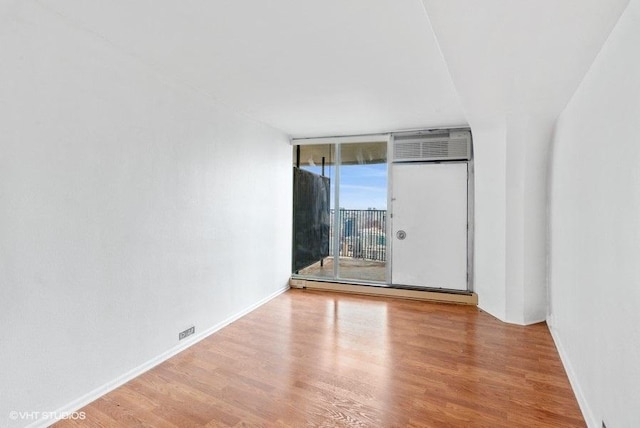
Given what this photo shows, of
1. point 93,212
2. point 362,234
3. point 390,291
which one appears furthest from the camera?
point 362,234

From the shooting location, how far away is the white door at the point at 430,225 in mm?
4246

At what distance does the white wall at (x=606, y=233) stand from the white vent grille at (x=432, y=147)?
1.67 meters

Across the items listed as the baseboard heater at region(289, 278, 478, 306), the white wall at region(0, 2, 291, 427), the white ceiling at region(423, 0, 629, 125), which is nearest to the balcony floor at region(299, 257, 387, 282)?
the baseboard heater at region(289, 278, 478, 306)

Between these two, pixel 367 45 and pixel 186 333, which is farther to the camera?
pixel 186 333

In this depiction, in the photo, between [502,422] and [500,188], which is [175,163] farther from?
[500,188]

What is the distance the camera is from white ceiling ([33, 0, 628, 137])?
1557mm

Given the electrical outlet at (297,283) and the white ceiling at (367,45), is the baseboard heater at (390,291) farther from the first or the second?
the white ceiling at (367,45)

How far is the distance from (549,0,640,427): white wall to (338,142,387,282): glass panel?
252 cm

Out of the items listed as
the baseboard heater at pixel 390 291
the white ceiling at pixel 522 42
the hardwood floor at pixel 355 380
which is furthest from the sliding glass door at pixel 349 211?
the white ceiling at pixel 522 42

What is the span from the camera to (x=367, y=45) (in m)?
2.06

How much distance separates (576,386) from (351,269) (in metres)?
3.37

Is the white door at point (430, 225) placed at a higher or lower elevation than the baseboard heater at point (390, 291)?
higher

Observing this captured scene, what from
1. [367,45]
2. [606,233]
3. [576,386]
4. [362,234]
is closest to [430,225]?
[362,234]

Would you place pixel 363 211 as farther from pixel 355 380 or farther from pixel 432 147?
pixel 355 380
